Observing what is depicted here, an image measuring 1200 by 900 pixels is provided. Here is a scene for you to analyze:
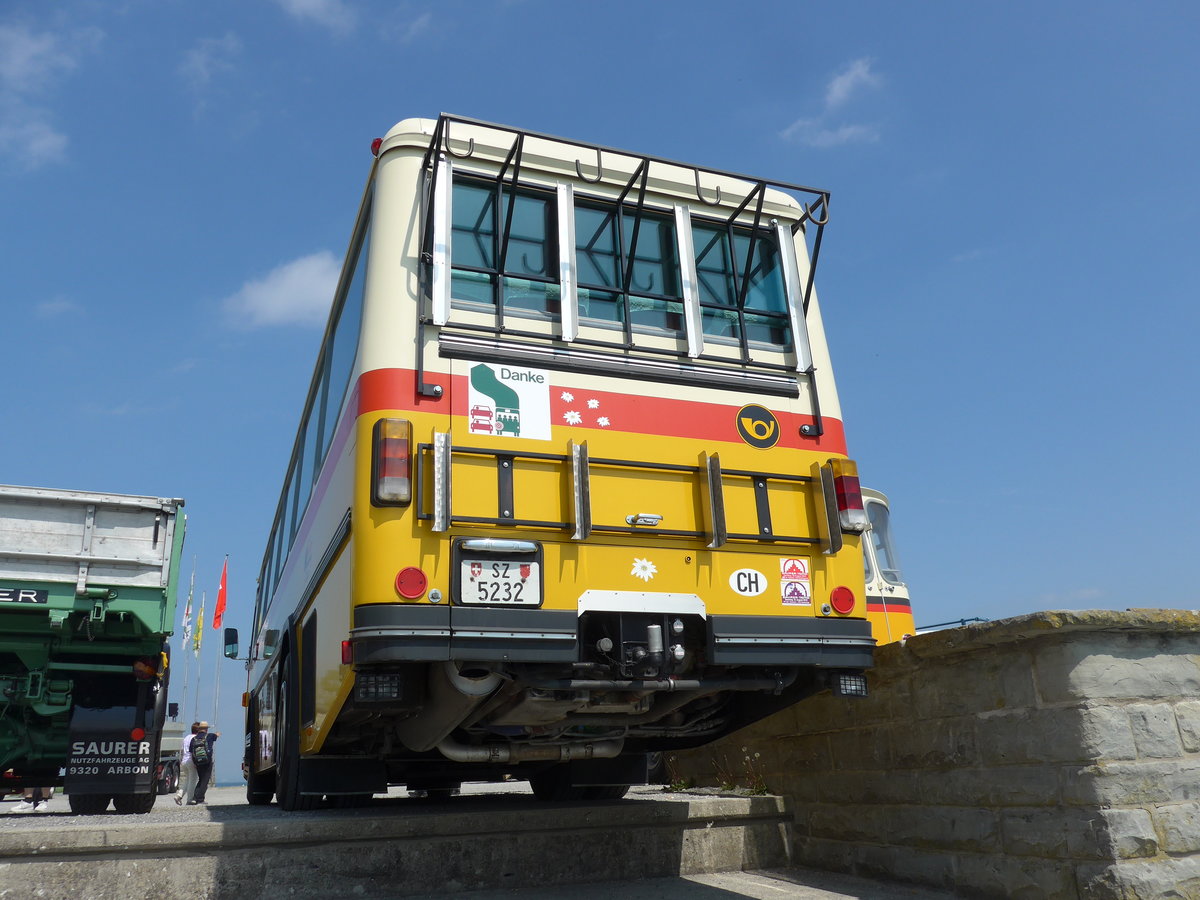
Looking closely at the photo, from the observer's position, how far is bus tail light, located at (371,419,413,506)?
4176mm

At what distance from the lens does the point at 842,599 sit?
15.9 ft

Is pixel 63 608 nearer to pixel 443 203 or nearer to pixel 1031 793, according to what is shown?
pixel 443 203

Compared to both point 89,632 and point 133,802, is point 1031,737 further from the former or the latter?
point 133,802

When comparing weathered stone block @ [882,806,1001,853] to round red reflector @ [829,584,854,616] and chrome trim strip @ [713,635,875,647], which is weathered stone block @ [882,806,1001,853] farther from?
round red reflector @ [829,584,854,616]

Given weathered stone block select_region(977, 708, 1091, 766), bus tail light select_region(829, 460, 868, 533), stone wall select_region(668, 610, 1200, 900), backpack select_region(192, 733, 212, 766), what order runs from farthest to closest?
backpack select_region(192, 733, 212, 766) < bus tail light select_region(829, 460, 868, 533) < weathered stone block select_region(977, 708, 1091, 766) < stone wall select_region(668, 610, 1200, 900)

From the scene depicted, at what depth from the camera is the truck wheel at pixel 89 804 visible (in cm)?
966

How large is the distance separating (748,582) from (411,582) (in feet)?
5.30

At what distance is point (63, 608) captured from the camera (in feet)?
28.8

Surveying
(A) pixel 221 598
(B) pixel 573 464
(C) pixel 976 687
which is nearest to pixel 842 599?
(C) pixel 976 687

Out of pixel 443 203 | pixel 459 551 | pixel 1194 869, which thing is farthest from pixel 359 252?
pixel 1194 869

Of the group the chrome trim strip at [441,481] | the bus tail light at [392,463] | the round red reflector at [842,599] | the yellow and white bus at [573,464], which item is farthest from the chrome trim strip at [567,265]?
the round red reflector at [842,599]

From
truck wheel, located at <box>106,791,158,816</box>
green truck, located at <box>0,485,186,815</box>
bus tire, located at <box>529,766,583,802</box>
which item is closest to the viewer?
bus tire, located at <box>529,766,583,802</box>

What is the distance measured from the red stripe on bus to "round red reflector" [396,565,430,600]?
0.75 meters

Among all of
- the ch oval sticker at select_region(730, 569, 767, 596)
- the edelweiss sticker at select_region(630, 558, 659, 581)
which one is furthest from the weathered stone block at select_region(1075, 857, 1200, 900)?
the edelweiss sticker at select_region(630, 558, 659, 581)
